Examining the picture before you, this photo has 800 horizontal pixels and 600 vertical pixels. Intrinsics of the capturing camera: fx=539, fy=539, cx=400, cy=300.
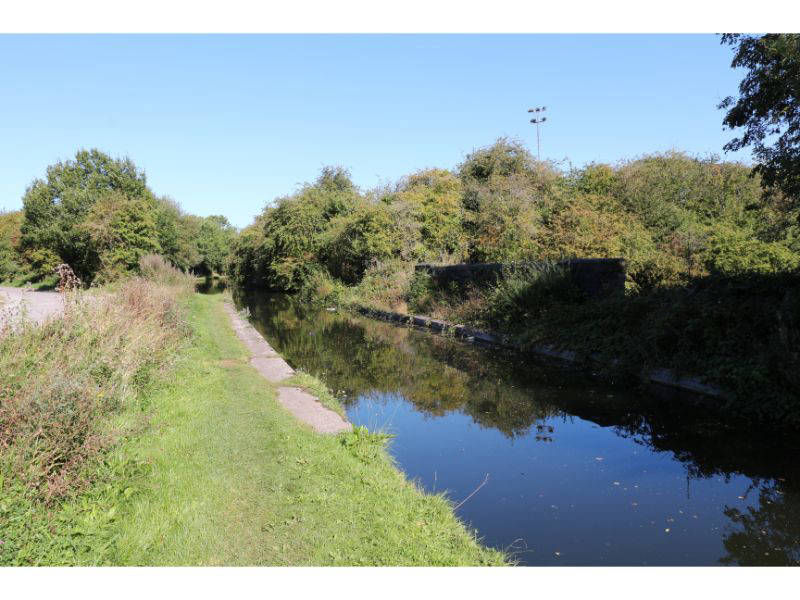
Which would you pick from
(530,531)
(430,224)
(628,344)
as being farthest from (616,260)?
(430,224)

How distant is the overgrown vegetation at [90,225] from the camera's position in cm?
3081

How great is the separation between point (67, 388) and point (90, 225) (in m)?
30.0

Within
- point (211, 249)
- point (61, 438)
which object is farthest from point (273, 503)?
point (211, 249)

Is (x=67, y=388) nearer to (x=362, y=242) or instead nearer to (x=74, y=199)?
(x=362, y=242)

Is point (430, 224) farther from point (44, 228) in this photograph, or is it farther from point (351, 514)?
point (44, 228)

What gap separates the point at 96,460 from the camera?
4262 mm

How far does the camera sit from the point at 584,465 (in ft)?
19.0

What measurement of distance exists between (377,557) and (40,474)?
7.90ft

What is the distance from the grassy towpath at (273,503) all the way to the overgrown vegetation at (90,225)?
23.5 m

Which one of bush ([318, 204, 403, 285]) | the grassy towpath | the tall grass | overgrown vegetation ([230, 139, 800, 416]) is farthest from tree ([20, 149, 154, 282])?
the grassy towpath

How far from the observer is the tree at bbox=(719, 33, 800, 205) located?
30.1 ft

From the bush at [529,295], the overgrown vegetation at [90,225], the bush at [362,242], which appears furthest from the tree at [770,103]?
the overgrown vegetation at [90,225]

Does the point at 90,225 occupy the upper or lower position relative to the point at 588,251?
upper

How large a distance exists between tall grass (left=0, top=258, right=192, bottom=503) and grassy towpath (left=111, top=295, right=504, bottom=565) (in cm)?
51
